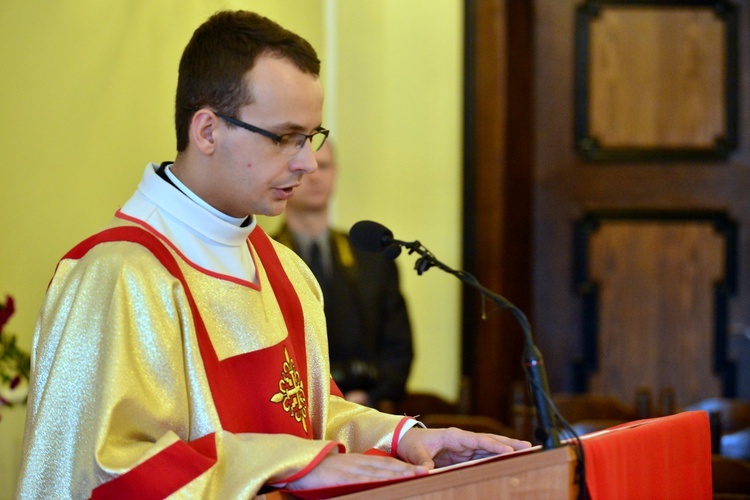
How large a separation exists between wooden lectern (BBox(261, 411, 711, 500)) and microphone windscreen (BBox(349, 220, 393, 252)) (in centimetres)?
46

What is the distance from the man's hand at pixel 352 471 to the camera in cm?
184

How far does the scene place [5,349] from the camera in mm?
3121

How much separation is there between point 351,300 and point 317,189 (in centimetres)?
52

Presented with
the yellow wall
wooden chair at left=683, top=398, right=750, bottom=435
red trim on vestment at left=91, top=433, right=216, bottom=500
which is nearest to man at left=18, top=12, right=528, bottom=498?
red trim on vestment at left=91, top=433, right=216, bottom=500

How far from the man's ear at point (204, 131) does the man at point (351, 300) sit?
7.68 ft

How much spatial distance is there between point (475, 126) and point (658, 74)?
1141 millimetres

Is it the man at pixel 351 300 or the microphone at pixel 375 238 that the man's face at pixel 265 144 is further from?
the man at pixel 351 300

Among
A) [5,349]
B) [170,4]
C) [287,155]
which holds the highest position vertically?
[170,4]

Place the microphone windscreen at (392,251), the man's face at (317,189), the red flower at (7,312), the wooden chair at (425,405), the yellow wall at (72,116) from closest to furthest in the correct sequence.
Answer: the microphone windscreen at (392,251)
the red flower at (7,312)
the yellow wall at (72,116)
the man's face at (317,189)
the wooden chair at (425,405)

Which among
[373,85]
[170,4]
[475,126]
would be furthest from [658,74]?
[170,4]

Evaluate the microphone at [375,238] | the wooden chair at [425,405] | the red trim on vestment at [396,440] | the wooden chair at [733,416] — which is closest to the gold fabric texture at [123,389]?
the microphone at [375,238]

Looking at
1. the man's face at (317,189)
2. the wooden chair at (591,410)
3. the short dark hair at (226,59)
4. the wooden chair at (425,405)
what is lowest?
the wooden chair at (425,405)

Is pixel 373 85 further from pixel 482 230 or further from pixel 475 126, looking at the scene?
pixel 482 230

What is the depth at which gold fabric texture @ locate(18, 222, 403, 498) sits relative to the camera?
1883 millimetres
